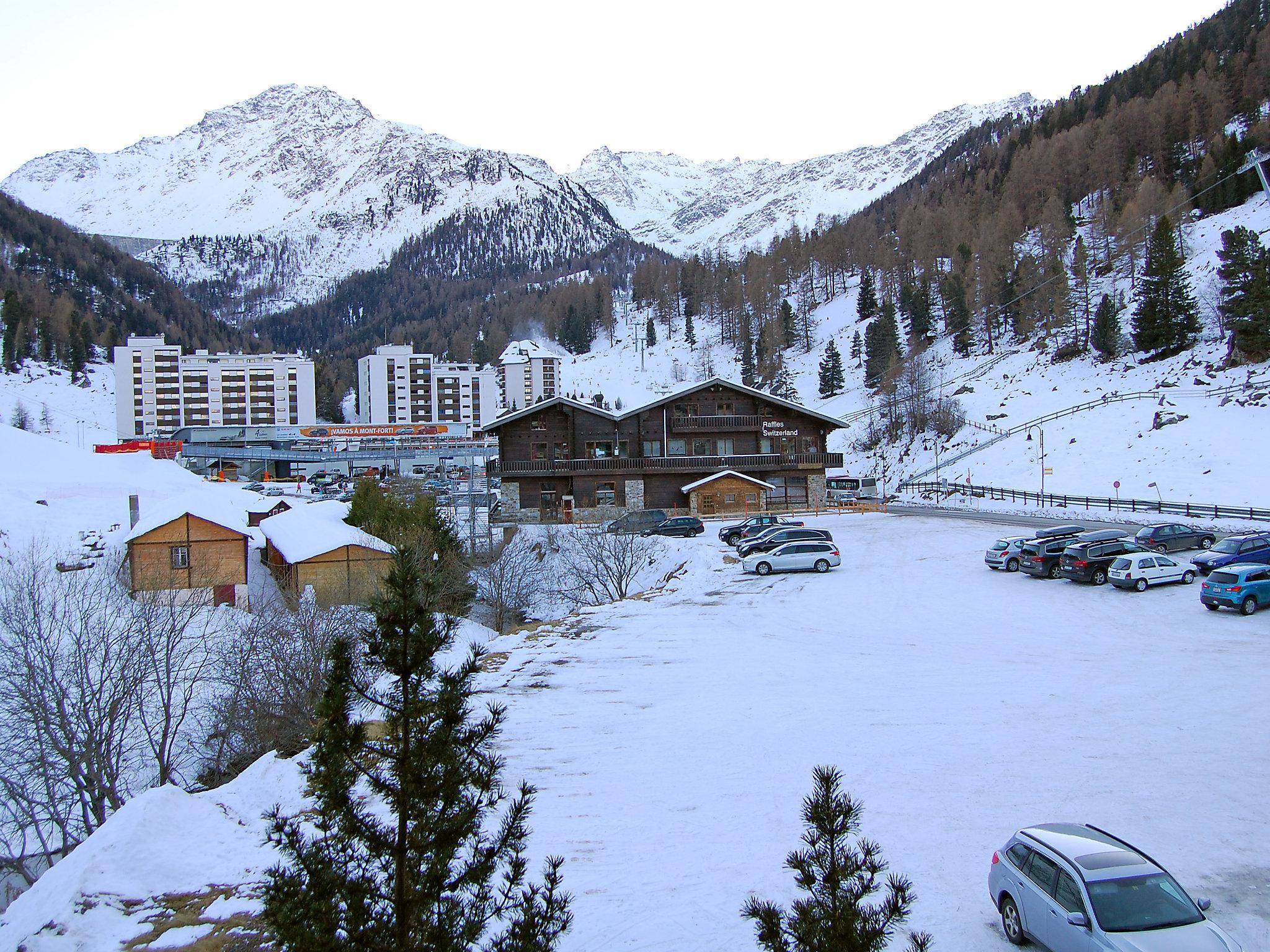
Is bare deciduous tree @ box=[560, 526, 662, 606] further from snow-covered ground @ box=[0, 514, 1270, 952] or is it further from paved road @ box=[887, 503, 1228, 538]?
paved road @ box=[887, 503, 1228, 538]

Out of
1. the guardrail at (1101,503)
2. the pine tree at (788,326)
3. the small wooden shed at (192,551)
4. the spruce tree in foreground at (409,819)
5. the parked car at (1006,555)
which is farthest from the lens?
the pine tree at (788,326)

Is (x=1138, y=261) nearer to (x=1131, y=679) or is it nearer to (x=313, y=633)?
(x=1131, y=679)

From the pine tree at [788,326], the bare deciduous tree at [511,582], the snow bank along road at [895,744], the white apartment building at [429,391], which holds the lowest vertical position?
the snow bank along road at [895,744]

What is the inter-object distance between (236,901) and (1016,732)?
498 inches

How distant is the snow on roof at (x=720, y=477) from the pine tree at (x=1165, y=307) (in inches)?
1532

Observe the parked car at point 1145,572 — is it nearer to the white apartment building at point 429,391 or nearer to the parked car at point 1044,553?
the parked car at point 1044,553

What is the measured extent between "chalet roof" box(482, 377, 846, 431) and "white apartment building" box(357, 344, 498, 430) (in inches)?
3018

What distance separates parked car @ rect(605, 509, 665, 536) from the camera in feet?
145

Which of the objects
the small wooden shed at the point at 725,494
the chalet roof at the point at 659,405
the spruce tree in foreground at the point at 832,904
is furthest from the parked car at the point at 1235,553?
the chalet roof at the point at 659,405

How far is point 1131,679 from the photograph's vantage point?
57.1 ft

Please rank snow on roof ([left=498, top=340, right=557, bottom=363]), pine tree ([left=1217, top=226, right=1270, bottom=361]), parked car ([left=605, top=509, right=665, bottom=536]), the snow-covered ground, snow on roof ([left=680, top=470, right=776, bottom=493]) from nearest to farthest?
the snow-covered ground
parked car ([left=605, top=509, right=665, bottom=536])
snow on roof ([left=680, top=470, right=776, bottom=493])
pine tree ([left=1217, top=226, right=1270, bottom=361])
snow on roof ([left=498, top=340, right=557, bottom=363])

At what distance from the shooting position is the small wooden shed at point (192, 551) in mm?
34656

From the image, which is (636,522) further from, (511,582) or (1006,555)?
(1006,555)

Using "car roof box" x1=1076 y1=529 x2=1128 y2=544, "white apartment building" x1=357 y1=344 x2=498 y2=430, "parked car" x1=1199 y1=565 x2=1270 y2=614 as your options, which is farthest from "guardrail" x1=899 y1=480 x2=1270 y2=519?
"white apartment building" x1=357 y1=344 x2=498 y2=430
